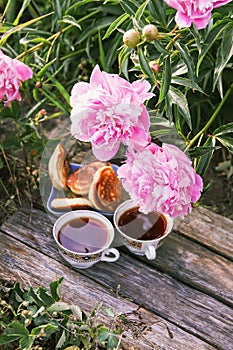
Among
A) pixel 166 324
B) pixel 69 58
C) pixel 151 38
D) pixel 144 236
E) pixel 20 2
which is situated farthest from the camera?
pixel 20 2

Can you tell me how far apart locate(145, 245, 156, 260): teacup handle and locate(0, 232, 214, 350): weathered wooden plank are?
13 cm

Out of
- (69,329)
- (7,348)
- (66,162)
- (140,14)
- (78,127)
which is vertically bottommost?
(7,348)

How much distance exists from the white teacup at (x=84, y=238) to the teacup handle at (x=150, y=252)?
7 centimetres

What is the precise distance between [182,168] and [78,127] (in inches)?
9.0

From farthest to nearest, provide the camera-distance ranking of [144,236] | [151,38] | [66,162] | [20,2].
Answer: [20,2]
[66,162]
[144,236]
[151,38]

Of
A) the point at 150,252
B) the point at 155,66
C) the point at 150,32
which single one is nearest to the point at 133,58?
the point at 155,66

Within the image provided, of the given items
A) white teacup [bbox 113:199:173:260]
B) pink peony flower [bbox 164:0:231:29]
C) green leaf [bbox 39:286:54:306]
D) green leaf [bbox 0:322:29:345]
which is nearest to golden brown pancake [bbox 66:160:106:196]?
white teacup [bbox 113:199:173:260]

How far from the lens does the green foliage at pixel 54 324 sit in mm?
1404

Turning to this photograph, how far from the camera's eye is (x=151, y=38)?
1292 mm

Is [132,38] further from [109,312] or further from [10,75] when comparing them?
[109,312]

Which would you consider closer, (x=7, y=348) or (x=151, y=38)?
(x=151, y=38)

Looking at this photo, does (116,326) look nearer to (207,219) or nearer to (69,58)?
(207,219)

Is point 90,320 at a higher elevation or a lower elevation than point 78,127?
lower

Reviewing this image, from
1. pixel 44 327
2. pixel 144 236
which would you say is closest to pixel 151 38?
pixel 144 236
